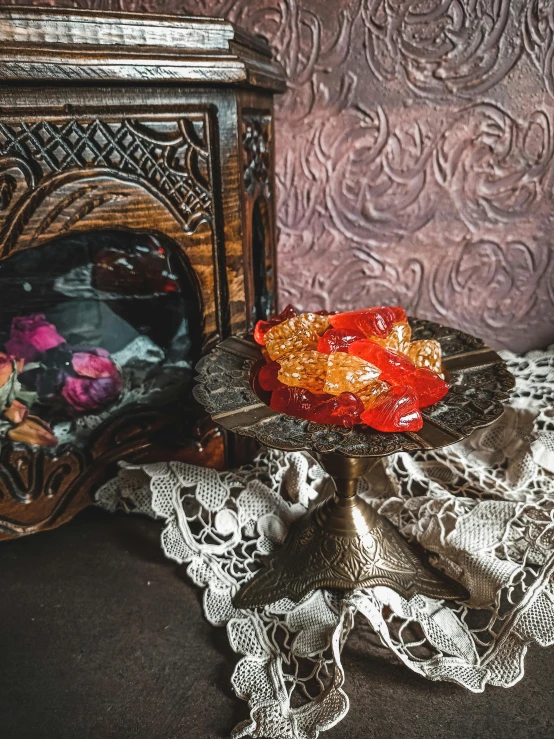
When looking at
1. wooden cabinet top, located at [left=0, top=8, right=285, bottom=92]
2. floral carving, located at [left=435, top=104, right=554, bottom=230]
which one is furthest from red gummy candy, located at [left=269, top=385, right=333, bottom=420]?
floral carving, located at [left=435, top=104, right=554, bottom=230]

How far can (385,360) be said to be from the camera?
73cm

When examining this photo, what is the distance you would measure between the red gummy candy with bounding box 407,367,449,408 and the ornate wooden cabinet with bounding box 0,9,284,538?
0.35 metres

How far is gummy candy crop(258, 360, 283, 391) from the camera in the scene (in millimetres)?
767

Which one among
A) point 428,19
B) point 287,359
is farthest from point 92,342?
point 428,19

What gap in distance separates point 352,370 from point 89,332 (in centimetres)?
44

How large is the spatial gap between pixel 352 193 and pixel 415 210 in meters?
0.14

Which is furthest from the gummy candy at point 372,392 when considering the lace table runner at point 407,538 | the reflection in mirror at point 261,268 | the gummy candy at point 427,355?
the reflection in mirror at point 261,268

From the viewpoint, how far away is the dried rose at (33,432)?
860 millimetres

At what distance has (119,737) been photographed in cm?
61

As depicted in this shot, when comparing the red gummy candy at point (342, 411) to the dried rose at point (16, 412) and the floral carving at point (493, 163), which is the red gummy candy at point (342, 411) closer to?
the dried rose at point (16, 412)

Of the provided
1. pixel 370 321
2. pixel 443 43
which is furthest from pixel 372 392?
pixel 443 43

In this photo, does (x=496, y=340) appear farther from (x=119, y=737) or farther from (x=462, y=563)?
(x=119, y=737)

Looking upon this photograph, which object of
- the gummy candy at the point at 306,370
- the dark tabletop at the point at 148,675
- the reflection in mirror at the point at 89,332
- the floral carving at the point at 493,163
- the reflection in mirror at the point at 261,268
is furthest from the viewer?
the floral carving at the point at 493,163

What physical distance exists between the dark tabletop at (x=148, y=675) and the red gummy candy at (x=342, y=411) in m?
0.30
